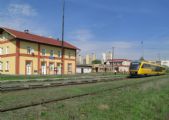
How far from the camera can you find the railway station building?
145 feet

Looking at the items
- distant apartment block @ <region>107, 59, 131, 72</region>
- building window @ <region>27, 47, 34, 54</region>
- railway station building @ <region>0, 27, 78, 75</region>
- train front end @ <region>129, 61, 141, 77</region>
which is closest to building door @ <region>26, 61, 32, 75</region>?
railway station building @ <region>0, 27, 78, 75</region>

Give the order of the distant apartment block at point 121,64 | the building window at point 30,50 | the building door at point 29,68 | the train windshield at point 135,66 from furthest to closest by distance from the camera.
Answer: the distant apartment block at point 121,64 → the building window at point 30,50 → the building door at point 29,68 → the train windshield at point 135,66

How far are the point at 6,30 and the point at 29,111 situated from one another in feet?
132

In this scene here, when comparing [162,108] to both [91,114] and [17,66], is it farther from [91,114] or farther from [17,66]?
[17,66]

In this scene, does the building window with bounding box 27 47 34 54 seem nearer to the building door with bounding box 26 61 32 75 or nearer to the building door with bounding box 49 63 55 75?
the building door with bounding box 26 61 32 75

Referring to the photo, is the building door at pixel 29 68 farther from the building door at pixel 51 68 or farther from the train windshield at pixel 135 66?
the train windshield at pixel 135 66

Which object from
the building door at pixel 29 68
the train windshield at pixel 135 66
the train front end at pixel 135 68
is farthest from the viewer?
the building door at pixel 29 68

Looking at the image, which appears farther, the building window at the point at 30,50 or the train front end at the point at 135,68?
the building window at the point at 30,50

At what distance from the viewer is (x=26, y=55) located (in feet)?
151

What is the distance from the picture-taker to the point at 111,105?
1085cm

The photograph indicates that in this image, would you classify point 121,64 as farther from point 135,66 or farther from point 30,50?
point 30,50

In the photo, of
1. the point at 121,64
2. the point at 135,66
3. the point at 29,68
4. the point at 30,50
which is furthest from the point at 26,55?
the point at 121,64

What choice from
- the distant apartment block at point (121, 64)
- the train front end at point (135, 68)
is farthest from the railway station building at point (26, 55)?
the distant apartment block at point (121, 64)

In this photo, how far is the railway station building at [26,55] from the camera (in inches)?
1745
